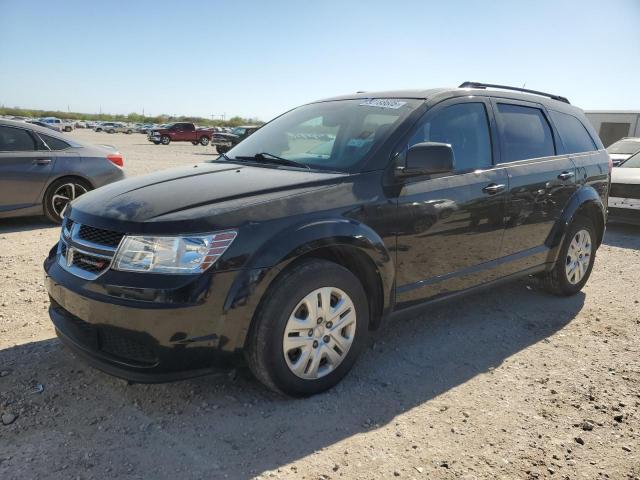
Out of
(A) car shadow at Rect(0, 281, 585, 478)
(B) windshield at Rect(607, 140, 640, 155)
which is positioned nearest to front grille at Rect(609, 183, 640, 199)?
(B) windshield at Rect(607, 140, 640, 155)

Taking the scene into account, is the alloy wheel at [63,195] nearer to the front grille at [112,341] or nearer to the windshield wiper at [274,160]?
the windshield wiper at [274,160]

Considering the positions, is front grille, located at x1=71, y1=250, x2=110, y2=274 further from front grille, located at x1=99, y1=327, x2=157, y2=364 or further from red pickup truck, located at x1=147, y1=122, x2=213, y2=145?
red pickup truck, located at x1=147, y1=122, x2=213, y2=145

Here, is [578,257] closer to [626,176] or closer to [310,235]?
[310,235]

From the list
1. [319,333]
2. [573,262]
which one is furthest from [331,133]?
[573,262]

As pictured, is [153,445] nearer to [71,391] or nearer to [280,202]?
[71,391]

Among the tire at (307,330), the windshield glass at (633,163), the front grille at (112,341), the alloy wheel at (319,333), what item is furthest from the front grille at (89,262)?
the windshield glass at (633,163)

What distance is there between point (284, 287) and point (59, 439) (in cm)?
132

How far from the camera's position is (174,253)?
257 cm

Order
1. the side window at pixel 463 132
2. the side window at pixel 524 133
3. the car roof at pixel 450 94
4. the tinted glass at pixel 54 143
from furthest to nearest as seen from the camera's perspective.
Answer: the tinted glass at pixel 54 143
the side window at pixel 524 133
the car roof at pixel 450 94
the side window at pixel 463 132

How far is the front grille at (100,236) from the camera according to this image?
Answer: 269 centimetres

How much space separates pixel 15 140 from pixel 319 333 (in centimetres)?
617

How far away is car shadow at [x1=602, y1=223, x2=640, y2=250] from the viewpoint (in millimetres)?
7695

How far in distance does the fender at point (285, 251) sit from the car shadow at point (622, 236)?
19.7 feet

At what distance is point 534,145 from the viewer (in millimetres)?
4457
